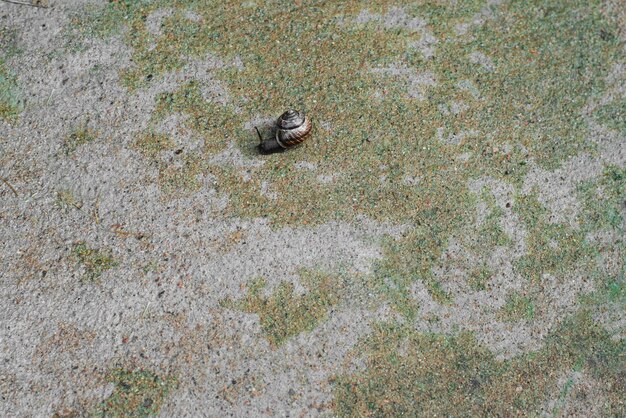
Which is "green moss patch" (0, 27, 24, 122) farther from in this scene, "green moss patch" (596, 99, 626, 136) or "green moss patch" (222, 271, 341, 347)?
"green moss patch" (596, 99, 626, 136)

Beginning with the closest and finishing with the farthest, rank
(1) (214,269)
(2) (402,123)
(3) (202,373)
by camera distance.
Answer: (3) (202,373) → (1) (214,269) → (2) (402,123)

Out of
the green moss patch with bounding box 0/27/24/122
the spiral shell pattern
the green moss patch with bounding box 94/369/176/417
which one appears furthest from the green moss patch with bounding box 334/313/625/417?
the green moss patch with bounding box 0/27/24/122

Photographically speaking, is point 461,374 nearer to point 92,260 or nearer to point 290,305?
point 290,305

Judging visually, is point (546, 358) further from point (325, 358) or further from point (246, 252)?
point (246, 252)

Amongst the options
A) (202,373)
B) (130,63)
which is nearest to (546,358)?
(202,373)

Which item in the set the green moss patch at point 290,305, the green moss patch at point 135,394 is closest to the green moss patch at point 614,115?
the green moss patch at point 290,305

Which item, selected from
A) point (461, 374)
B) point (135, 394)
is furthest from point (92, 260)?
point (461, 374)
